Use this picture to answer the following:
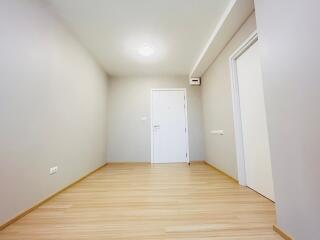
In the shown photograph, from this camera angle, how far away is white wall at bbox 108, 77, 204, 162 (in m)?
4.54

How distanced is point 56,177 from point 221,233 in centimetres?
201

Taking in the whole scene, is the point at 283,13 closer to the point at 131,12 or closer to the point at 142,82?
the point at 131,12

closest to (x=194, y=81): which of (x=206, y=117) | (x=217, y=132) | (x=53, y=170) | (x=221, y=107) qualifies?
(x=206, y=117)

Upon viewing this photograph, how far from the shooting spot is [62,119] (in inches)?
91.7

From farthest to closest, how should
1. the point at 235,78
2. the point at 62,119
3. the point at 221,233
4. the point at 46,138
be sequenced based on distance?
the point at 235,78 < the point at 62,119 < the point at 46,138 < the point at 221,233

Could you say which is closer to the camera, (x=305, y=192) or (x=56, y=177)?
(x=305, y=192)

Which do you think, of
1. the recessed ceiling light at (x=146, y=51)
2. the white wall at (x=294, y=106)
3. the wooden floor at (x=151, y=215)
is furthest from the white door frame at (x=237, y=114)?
the recessed ceiling light at (x=146, y=51)

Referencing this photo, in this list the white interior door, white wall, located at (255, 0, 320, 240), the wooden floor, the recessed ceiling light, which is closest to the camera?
white wall, located at (255, 0, 320, 240)

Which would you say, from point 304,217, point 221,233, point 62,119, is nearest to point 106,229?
point 221,233

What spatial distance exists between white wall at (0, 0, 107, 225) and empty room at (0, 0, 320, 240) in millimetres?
11

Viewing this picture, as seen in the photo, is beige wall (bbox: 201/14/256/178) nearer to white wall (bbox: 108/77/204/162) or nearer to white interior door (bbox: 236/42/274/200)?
white interior door (bbox: 236/42/274/200)

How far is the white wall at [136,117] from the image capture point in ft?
14.9

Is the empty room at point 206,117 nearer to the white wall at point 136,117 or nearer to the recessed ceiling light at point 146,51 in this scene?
the recessed ceiling light at point 146,51

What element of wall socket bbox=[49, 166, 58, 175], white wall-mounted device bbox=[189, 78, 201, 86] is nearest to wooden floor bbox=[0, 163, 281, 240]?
wall socket bbox=[49, 166, 58, 175]
